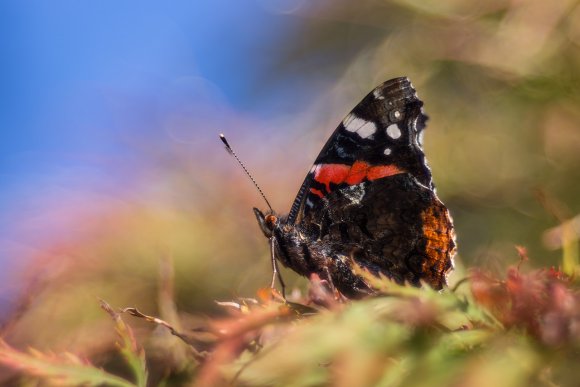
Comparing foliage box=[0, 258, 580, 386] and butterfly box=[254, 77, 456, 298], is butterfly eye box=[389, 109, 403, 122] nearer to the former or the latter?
butterfly box=[254, 77, 456, 298]

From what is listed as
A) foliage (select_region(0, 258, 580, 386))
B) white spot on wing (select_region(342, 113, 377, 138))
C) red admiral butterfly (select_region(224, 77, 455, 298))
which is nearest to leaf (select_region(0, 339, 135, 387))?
foliage (select_region(0, 258, 580, 386))

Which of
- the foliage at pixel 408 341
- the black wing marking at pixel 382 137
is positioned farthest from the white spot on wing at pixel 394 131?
the foliage at pixel 408 341

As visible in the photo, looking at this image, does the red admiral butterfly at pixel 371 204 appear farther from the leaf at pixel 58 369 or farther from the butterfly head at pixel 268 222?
the leaf at pixel 58 369

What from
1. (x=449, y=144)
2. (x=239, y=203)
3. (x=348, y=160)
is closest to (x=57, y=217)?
(x=239, y=203)

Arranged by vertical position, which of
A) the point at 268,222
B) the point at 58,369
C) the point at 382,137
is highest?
the point at 382,137

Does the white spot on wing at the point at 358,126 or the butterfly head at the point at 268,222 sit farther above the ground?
the white spot on wing at the point at 358,126

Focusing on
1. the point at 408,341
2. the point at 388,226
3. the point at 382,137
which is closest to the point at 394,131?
the point at 382,137

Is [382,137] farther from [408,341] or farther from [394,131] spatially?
[408,341]

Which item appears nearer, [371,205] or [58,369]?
[58,369]
